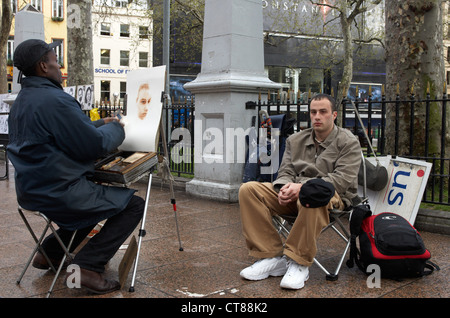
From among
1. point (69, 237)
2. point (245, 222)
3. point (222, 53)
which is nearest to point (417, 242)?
point (245, 222)

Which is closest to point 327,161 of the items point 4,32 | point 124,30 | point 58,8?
point 4,32

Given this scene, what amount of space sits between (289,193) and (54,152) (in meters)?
1.74

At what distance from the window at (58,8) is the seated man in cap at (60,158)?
46.2 meters

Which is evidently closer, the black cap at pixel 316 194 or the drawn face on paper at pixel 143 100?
the black cap at pixel 316 194

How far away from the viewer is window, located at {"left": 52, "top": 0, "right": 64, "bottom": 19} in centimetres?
4572

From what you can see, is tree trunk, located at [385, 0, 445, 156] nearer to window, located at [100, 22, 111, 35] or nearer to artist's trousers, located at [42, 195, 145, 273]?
artist's trousers, located at [42, 195, 145, 273]

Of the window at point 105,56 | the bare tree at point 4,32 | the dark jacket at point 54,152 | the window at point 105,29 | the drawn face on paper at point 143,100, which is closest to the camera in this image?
the dark jacket at point 54,152

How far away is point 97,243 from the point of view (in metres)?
3.60

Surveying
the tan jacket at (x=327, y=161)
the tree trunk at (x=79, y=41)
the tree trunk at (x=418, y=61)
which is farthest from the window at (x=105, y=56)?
the tan jacket at (x=327, y=161)

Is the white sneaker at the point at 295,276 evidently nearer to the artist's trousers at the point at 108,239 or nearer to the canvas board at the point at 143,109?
the artist's trousers at the point at 108,239

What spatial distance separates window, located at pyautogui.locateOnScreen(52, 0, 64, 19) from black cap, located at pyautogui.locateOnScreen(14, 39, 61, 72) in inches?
1815

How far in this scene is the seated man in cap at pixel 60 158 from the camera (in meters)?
3.37

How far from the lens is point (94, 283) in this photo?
353cm

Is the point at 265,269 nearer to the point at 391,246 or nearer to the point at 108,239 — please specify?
the point at 391,246
